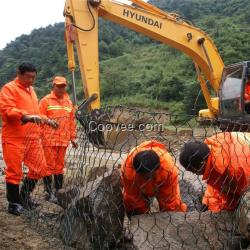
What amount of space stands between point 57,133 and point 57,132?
0.06 feet

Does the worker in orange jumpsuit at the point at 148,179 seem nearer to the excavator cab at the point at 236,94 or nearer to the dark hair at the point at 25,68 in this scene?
the dark hair at the point at 25,68

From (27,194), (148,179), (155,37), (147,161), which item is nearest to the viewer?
(147,161)

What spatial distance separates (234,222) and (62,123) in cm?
282

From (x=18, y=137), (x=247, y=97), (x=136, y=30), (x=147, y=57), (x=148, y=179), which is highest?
(x=147, y=57)

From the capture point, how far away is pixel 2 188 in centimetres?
630

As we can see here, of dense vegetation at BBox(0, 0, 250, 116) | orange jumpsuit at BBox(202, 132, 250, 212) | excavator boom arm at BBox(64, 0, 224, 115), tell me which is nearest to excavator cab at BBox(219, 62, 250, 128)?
excavator boom arm at BBox(64, 0, 224, 115)

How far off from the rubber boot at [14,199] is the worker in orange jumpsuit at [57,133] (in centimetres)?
54

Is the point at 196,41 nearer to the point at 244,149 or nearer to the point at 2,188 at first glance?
the point at 2,188

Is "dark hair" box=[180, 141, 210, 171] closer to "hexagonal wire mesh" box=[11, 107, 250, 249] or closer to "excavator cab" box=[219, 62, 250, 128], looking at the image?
"hexagonal wire mesh" box=[11, 107, 250, 249]

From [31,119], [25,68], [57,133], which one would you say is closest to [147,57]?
[57,133]

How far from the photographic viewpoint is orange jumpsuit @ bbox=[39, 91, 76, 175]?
529 cm

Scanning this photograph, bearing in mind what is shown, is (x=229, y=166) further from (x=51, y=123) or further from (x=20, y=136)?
(x=20, y=136)

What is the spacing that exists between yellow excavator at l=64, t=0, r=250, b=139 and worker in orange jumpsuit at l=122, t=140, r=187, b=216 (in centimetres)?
323

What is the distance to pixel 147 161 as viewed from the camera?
3.30 metres
